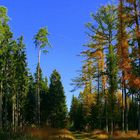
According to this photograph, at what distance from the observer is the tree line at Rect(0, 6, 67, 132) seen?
166 ft

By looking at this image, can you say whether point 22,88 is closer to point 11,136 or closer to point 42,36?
point 42,36

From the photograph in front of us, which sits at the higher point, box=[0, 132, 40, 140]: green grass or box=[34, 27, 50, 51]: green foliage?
box=[34, 27, 50, 51]: green foliage

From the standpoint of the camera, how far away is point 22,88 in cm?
6347

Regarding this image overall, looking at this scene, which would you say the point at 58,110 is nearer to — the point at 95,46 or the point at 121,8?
the point at 95,46

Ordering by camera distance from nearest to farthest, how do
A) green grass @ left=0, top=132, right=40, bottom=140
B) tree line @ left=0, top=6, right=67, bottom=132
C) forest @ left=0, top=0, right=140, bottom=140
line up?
green grass @ left=0, top=132, right=40, bottom=140, forest @ left=0, top=0, right=140, bottom=140, tree line @ left=0, top=6, right=67, bottom=132

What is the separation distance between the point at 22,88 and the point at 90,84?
1332 cm

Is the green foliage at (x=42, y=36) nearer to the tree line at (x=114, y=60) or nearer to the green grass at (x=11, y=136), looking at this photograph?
the tree line at (x=114, y=60)

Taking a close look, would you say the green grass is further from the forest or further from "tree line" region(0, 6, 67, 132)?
"tree line" region(0, 6, 67, 132)

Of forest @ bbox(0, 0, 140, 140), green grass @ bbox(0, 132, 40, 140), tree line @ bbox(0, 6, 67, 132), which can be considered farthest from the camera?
tree line @ bbox(0, 6, 67, 132)

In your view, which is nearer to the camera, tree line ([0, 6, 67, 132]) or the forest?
the forest

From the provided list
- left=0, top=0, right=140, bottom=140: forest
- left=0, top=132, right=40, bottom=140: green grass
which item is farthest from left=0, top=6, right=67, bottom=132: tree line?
left=0, top=132, right=40, bottom=140: green grass

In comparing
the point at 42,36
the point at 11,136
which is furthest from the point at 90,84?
the point at 11,136

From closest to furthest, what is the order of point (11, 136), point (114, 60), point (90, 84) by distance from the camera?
point (11, 136) → point (114, 60) → point (90, 84)

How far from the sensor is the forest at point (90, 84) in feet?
94.0
